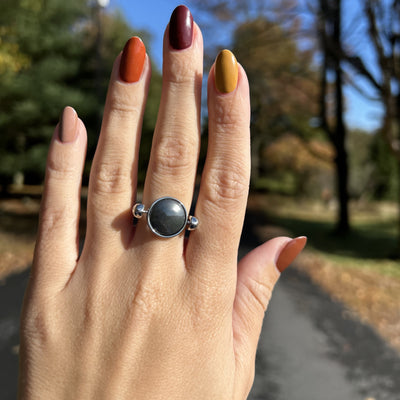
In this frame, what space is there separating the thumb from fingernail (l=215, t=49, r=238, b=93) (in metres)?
0.73

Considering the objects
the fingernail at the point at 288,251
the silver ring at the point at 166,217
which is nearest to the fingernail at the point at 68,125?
the silver ring at the point at 166,217

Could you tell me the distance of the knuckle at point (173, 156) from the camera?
51.9 inches

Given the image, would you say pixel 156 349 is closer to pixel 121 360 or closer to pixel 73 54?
pixel 121 360

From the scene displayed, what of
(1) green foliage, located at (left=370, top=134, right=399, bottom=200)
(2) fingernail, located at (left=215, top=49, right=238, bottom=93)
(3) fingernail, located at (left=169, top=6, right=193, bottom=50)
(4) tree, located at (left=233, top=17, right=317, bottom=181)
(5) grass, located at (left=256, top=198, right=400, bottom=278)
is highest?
(4) tree, located at (left=233, top=17, right=317, bottom=181)

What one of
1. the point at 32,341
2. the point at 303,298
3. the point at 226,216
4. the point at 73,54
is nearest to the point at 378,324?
the point at 303,298

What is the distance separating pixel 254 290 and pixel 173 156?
67 cm

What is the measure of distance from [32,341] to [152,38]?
16623 mm

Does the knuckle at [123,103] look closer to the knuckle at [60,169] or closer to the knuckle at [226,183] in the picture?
the knuckle at [60,169]

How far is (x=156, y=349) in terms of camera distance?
4.06ft

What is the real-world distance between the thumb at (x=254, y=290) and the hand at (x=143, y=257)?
24 mm

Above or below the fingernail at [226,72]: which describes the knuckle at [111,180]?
below

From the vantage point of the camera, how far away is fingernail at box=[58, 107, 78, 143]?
1303 millimetres

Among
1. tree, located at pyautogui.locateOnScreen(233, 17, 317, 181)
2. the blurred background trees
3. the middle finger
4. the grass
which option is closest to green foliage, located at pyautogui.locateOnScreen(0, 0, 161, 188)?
the blurred background trees

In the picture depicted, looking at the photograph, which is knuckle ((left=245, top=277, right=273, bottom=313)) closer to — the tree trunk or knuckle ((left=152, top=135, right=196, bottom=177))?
knuckle ((left=152, top=135, right=196, bottom=177))
